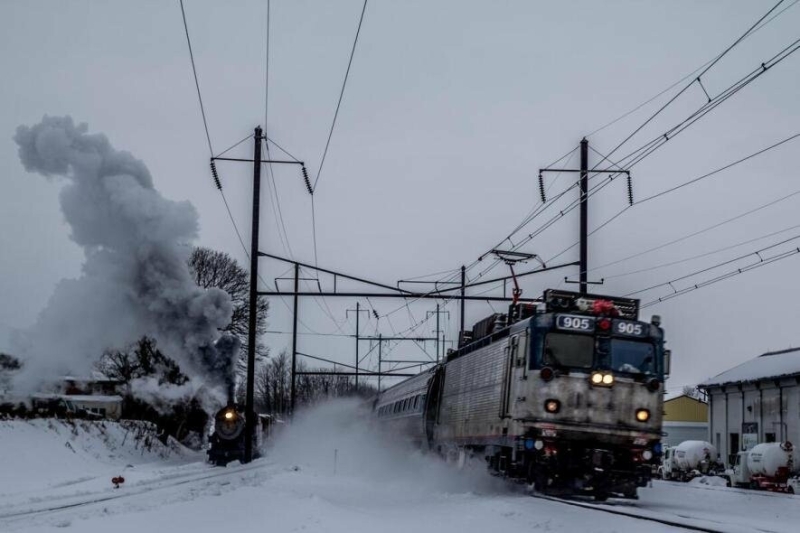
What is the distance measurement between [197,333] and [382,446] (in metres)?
8.09

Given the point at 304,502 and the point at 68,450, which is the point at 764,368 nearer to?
the point at 68,450

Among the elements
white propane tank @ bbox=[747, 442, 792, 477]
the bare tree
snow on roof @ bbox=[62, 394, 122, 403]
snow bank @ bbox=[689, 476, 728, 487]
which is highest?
the bare tree

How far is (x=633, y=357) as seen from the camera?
19922 millimetres

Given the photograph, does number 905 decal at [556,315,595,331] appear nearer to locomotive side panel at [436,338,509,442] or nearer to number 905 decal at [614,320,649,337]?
number 905 decal at [614,320,649,337]

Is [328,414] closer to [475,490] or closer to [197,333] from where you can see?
[197,333]

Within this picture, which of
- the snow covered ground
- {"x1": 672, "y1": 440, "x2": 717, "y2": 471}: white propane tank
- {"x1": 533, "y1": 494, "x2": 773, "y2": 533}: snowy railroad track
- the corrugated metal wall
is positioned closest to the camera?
{"x1": 533, "y1": 494, "x2": 773, "y2": 533}: snowy railroad track

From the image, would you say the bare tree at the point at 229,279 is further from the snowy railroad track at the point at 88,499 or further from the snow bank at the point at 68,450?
the snowy railroad track at the point at 88,499

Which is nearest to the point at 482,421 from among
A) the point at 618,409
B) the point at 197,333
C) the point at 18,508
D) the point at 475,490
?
the point at 475,490

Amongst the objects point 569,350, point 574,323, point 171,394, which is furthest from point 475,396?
point 171,394

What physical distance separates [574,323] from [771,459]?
74.6ft

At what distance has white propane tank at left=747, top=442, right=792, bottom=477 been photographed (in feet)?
127

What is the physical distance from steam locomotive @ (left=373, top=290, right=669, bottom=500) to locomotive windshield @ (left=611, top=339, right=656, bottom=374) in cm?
2

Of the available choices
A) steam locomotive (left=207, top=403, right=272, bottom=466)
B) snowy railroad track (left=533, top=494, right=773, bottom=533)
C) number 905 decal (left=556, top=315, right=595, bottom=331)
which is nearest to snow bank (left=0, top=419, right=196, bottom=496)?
steam locomotive (left=207, top=403, right=272, bottom=466)

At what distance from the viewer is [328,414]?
180ft
